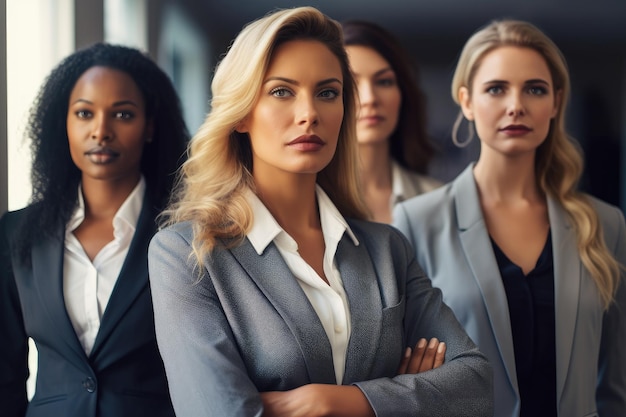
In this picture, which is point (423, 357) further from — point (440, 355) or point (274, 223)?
point (274, 223)

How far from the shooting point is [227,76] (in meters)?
2.42

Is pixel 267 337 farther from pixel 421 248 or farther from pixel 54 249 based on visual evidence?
pixel 421 248

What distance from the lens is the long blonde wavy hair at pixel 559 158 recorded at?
3004mm

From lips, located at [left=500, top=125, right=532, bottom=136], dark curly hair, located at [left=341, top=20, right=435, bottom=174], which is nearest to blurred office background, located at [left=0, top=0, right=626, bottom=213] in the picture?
dark curly hair, located at [left=341, top=20, right=435, bottom=174]

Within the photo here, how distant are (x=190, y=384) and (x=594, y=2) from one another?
26.4ft

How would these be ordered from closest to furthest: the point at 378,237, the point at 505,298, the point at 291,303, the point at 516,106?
the point at 291,303, the point at 378,237, the point at 505,298, the point at 516,106

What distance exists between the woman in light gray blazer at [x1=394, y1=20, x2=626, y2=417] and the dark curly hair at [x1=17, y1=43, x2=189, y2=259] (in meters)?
0.86

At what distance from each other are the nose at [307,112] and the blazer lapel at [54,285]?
2.65 ft

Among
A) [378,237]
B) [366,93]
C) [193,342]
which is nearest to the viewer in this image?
[193,342]

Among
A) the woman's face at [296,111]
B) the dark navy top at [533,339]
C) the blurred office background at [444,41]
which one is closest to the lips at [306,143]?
the woman's face at [296,111]

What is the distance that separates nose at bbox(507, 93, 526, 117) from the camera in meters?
3.00

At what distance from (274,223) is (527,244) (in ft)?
3.57

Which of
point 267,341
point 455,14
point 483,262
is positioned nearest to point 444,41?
point 455,14

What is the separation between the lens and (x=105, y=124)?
2.61 metres
